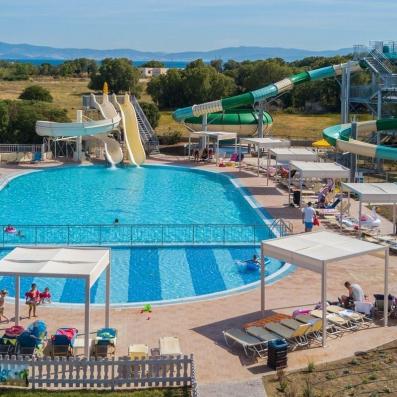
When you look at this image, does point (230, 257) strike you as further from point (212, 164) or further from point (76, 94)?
point (76, 94)

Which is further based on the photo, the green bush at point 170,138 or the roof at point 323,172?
the green bush at point 170,138

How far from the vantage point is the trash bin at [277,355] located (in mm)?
10812

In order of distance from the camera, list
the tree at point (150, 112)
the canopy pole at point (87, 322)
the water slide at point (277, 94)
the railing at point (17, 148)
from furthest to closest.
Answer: the tree at point (150, 112), the railing at point (17, 148), the water slide at point (277, 94), the canopy pole at point (87, 322)

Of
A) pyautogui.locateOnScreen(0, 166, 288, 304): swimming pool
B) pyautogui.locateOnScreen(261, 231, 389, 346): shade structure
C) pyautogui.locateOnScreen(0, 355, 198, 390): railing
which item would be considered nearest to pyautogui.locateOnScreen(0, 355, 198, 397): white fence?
pyautogui.locateOnScreen(0, 355, 198, 390): railing

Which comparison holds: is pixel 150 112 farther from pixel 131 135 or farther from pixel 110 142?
pixel 110 142

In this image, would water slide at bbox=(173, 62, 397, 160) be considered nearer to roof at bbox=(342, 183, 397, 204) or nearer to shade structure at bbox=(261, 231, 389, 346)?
roof at bbox=(342, 183, 397, 204)

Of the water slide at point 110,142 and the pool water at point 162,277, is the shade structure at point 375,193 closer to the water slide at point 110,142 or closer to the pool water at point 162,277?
the pool water at point 162,277

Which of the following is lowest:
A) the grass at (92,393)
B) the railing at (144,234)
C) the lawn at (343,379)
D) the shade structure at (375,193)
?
the grass at (92,393)

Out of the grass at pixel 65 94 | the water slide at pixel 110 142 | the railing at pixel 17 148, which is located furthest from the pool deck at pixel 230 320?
the grass at pixel 65 94

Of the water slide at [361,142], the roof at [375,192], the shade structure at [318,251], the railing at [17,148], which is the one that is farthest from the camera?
the railing at [17,148]

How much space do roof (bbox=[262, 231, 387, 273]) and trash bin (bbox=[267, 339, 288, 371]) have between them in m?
1.87

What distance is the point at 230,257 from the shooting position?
18844mm

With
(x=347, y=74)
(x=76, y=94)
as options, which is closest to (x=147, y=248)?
(x=347, y=74)

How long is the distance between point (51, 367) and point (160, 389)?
1.62 metres
